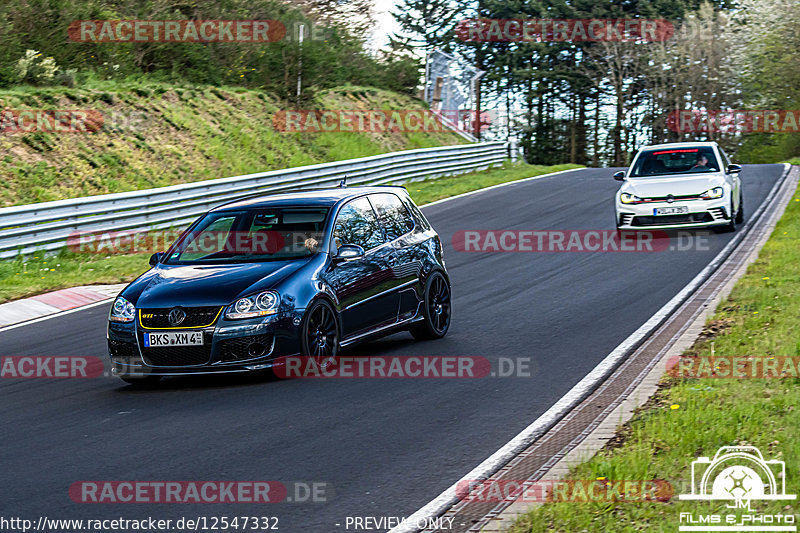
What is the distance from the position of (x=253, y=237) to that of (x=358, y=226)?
3.48ft

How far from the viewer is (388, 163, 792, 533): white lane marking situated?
539 cm

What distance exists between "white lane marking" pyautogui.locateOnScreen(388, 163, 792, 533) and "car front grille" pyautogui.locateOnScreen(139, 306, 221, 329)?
9.19ft

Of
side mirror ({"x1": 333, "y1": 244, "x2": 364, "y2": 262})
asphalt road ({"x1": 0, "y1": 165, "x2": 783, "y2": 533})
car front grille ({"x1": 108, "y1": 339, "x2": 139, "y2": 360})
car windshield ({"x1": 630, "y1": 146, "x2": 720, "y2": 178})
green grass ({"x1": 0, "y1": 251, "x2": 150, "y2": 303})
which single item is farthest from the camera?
car windshield ({"x1": 630, "y1": 146, "x2": 720, "y2": 178})

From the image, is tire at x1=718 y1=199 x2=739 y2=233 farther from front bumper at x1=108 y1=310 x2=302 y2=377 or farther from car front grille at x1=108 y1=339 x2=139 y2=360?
car front grille at x1=108 y1=339 x2=139 y2=360

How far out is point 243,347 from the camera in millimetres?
8258

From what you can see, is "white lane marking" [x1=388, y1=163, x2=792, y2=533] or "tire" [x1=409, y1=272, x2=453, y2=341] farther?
"tire" [x1=409, y1=272, x2=453, y2=341]

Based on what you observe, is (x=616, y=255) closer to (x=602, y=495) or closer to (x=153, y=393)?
(x=153, y=393)

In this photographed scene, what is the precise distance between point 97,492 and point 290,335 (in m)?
2.90

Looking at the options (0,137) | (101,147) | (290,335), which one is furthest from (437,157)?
(290,335)

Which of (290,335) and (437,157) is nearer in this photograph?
(290,335)

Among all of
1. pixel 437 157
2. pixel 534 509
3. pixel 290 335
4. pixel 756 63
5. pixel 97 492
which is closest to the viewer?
pixel 534 509

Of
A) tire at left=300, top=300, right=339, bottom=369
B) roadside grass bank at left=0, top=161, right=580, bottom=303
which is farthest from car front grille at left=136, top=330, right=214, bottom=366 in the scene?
roadside grass bank at left=0, top=161, right=580, bottom=303

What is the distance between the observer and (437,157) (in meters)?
29.9

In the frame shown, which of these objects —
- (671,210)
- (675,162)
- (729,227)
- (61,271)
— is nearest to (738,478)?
(61,271)
